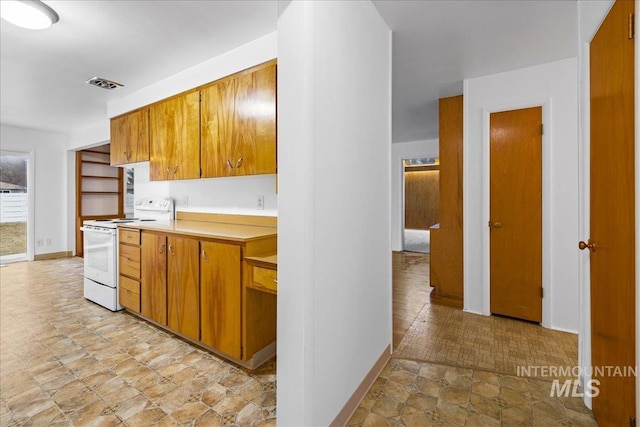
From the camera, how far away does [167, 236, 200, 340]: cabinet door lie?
2.34 m

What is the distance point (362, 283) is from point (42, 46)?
10.3 ft

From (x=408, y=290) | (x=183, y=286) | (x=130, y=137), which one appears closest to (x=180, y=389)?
(x=183, y=286)

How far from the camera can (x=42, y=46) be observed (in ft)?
8.19

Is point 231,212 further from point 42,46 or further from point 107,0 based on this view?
point 42,46

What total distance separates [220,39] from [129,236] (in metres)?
2.00

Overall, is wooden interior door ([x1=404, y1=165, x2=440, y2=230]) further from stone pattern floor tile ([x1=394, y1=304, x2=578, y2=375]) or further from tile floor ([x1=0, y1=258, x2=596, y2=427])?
tile floor ([x1=0, y1=258, x2=596, y2=427])

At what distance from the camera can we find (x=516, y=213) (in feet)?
9.68

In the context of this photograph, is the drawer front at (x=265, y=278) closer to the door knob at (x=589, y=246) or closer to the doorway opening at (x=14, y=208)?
the door knob at (x=589, y=246)

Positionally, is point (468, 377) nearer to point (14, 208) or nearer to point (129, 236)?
point (129, 236)

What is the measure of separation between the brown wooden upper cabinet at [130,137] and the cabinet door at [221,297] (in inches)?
70.5

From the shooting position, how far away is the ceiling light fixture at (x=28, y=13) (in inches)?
73.5

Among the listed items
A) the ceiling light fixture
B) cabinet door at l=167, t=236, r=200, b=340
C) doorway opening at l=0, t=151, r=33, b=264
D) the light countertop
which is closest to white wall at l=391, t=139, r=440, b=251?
the light countertop

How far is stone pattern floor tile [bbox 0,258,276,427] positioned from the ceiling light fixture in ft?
7.67

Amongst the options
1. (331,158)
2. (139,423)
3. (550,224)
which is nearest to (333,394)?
(139,423)
